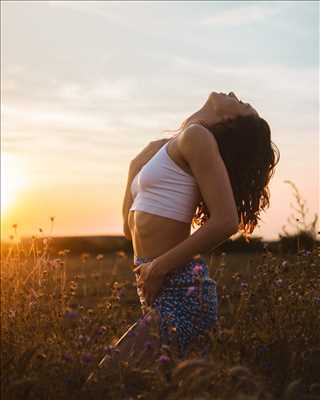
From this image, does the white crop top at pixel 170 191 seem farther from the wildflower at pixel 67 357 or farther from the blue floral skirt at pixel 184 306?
the wildflower at pixel 67 357

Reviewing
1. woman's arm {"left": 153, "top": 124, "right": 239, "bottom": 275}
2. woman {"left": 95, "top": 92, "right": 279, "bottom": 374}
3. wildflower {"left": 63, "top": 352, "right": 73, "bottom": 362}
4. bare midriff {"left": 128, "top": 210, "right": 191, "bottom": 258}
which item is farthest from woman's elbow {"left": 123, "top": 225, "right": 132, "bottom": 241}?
wildflower {"left": 63, "top": 352, "right": 73, "bottom": 362}

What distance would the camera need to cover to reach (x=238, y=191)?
4.75 metres

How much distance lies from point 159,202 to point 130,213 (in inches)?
15.7

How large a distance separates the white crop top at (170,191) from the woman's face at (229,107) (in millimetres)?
446

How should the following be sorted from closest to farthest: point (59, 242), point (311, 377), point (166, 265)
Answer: point (166, 265), point (311, 377), point (59, 242)

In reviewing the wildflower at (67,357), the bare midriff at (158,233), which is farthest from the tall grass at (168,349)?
the bare midriff at (158,233)

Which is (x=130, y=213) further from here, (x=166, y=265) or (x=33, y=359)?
(x=33, y=359)

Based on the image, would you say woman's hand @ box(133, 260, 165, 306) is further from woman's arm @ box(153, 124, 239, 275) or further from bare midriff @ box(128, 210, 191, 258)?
bare midriff @ box(128, 210, 191, 258)

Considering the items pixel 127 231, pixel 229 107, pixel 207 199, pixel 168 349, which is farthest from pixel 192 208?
pixel 168 349

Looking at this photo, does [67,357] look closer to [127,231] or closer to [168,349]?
[168,349]

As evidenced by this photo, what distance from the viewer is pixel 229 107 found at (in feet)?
15.6

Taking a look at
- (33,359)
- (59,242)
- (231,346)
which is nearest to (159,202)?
(231,346)

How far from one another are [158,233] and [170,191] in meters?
0.24

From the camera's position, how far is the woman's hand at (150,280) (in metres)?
4.28
